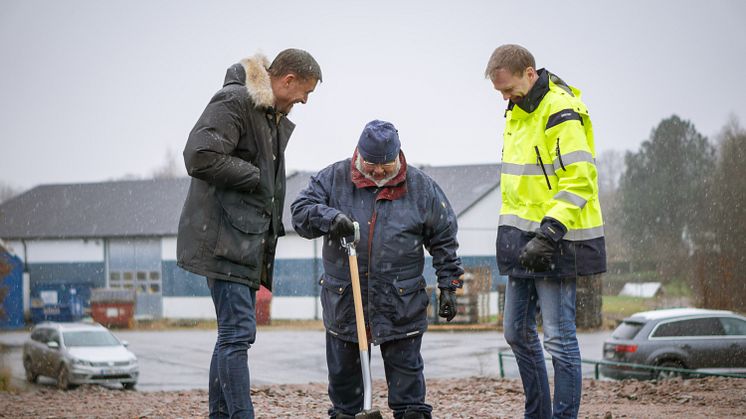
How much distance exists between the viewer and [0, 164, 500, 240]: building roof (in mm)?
43188

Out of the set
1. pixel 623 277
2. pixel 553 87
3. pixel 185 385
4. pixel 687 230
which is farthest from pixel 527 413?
pixel 623 277

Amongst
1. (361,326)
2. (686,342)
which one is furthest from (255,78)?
(686,342)

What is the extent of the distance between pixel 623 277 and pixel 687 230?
15.3 feet

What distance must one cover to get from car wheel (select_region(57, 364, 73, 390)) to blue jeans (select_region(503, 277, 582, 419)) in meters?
15.7

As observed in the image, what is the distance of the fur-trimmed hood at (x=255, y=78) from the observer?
4578 millimetres

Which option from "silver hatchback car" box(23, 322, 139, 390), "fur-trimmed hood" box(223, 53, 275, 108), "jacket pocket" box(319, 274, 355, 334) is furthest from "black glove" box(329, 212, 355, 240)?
"silver hatchback car" box(23, 322, 139, 390)

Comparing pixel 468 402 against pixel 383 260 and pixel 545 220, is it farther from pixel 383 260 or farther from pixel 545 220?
pixel 545 220

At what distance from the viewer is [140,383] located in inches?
750

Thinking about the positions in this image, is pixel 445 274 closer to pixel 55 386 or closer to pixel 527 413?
pixel 527 413

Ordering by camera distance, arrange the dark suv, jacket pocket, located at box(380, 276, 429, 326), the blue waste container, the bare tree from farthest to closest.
A: the blue waste container → the bare tree → the dark suv → jacket pocket, located at box(380, 276, 429, 326)

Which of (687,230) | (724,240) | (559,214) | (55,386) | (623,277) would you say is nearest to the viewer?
(559,214)

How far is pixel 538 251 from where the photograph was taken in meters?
4.42

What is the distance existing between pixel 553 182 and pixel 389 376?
1364mm

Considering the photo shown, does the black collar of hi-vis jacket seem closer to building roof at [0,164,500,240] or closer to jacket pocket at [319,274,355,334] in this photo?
jacket pocket at [319,274,355,334]
